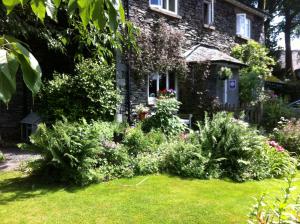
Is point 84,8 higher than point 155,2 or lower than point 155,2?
lower

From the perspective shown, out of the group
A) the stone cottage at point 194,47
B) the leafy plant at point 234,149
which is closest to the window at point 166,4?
the stone cottage at point 194,47

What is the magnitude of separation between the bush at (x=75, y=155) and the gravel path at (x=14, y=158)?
1.54 metres

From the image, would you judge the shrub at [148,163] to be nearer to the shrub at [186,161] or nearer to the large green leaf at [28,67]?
the shrub at [186,161]

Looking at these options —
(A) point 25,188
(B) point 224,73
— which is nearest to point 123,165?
(A) point 25,188

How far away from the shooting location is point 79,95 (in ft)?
38.9

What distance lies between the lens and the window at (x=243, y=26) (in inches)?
823

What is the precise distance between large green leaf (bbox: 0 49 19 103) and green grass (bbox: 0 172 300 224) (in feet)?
15.6

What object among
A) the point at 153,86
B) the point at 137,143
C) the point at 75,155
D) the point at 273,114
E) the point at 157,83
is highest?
the point at 157,83

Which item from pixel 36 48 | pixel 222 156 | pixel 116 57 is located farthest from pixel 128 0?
pixel 222 156

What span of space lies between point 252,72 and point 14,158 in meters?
12.5

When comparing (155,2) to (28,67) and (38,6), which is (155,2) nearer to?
(38,6)

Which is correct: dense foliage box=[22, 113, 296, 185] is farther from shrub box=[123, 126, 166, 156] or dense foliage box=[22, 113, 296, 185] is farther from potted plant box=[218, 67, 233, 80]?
potted plant box=[218, 67, 233, 80]

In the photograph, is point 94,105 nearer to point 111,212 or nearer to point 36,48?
point 36,48

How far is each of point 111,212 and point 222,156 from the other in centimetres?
380
